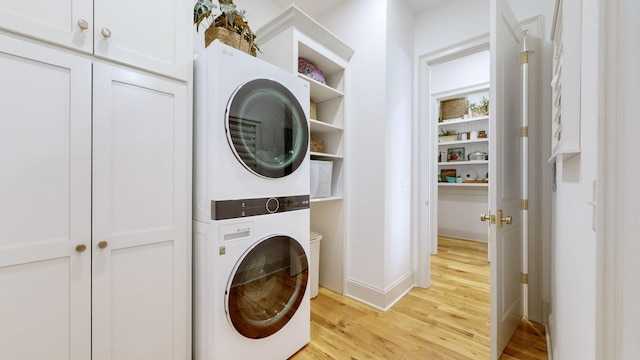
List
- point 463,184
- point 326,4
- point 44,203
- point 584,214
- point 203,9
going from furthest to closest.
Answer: point 463,184
point 326,4
point 203,9
point 44,203
point 584,214

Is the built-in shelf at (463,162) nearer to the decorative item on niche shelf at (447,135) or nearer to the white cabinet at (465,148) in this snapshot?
the white cabinet at (465,148)

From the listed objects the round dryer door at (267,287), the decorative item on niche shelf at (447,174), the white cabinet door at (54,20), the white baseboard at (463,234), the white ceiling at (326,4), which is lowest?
the white baseboard at (463,234)

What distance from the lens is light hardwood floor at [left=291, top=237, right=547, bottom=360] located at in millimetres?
1559

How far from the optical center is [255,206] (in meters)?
1.32

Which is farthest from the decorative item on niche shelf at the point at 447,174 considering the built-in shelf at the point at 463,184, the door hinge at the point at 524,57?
the door hinge at the point at 524,57

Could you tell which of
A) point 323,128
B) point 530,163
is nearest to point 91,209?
point 323,128

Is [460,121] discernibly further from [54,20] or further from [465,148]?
[54,20]

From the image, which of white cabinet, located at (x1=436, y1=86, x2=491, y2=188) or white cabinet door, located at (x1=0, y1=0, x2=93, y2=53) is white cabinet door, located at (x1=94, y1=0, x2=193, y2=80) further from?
white cabinet, located at (x1=436, y1=86, x2=491, y2=188)

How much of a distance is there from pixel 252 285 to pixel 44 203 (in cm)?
94

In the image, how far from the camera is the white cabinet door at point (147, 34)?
104cm

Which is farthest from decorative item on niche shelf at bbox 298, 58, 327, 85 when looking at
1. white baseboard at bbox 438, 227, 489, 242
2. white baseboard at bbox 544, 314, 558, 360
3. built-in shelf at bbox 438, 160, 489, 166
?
white baseboard at bbox 438, 227, 489, 242

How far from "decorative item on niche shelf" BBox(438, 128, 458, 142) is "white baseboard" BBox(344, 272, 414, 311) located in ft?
9.69

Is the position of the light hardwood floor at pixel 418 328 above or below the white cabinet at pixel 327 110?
below

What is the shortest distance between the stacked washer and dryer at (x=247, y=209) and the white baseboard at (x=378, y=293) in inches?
31.5
